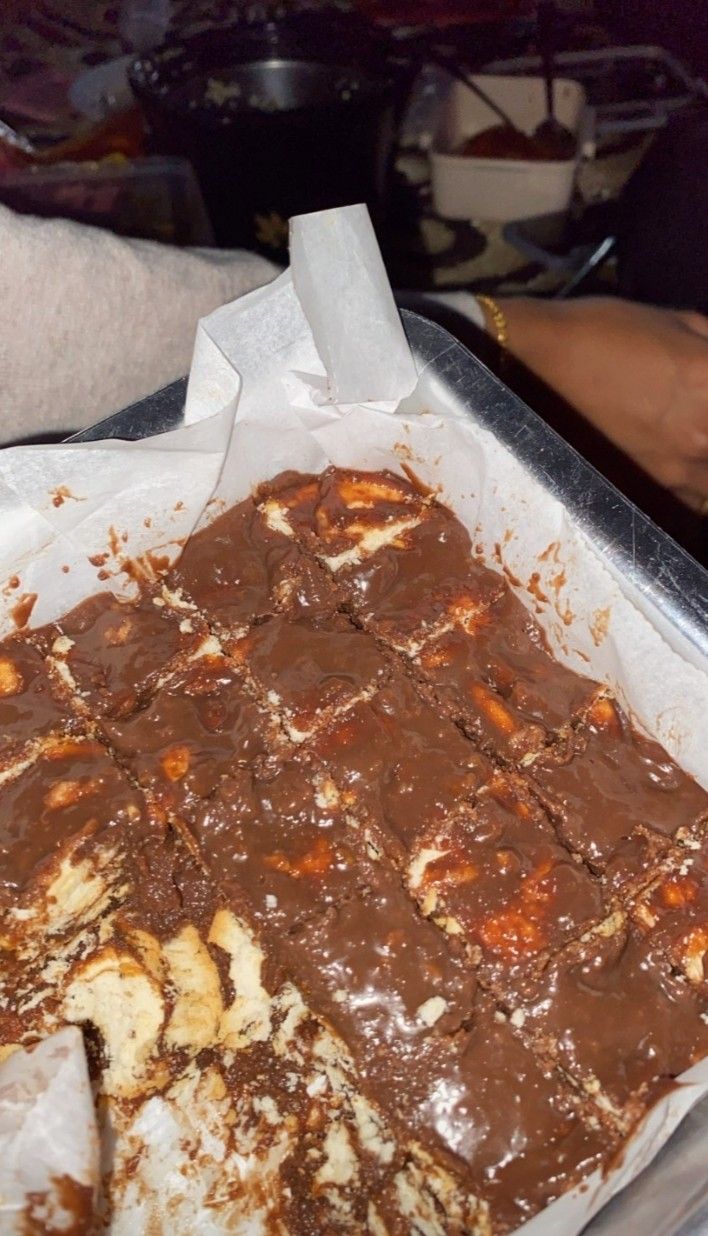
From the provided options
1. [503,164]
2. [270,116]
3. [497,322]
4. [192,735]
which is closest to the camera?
[192,735]

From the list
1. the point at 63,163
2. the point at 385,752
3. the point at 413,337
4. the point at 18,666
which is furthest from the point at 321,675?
the point at 63,163

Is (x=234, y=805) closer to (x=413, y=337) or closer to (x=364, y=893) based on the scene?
(x=364, y=893)

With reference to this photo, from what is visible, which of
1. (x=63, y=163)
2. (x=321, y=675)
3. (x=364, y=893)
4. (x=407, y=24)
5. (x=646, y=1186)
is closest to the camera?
(x=646, y=1186)

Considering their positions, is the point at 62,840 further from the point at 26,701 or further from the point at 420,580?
the point at 420,580

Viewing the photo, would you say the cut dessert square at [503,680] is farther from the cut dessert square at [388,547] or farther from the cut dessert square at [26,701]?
the cut dessert square at [26,701]

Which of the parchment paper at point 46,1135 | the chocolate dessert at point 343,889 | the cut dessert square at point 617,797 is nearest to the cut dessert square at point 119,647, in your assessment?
the chocolate dessert at point 343,889

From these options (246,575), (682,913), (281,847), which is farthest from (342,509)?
(682,913)
